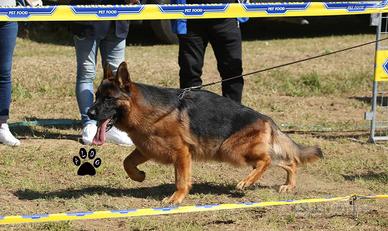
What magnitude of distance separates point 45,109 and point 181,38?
232 cm

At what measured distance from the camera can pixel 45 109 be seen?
28.4 ft

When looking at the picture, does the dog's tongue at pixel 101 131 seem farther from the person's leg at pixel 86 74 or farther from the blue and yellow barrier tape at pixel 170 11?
the person's leg at pixel 86 74

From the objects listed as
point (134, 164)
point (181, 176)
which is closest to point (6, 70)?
point (134, 164)

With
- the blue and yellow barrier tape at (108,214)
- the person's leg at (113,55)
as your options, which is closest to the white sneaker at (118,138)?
the person's leg at (113,55)

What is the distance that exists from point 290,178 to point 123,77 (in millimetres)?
1531

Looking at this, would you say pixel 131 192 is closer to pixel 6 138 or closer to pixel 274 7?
pixel 6 138

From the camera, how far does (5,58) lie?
6.84 meters

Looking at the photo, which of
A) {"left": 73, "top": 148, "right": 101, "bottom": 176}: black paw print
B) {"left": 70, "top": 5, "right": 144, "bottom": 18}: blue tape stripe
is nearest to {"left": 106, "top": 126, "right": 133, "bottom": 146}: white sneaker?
{"left": 73, "top": 148, "right": 101, "bottom": 176}: black paw print

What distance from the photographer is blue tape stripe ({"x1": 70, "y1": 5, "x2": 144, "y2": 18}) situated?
6207mm

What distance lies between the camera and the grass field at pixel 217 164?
17.0ft

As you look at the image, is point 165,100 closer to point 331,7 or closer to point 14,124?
point 331,7

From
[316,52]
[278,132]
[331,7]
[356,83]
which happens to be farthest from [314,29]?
[278,132]

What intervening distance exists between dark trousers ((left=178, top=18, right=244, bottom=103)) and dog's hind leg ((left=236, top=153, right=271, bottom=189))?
65.1 inches

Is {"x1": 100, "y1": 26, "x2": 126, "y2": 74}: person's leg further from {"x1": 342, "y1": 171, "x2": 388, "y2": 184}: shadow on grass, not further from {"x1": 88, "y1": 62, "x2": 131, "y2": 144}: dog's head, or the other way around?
{"x1": 342, "y1": 171, "x2": 388, "y2": 184}: shadow on grass
